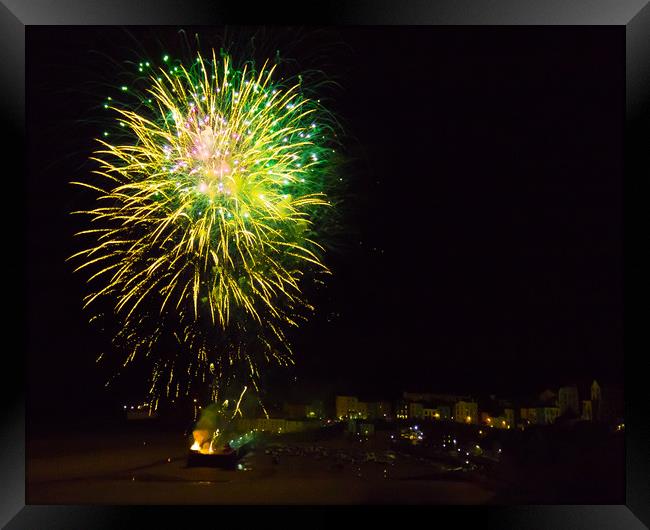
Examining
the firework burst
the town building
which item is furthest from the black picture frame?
the town building

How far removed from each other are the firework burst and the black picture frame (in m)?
2.24

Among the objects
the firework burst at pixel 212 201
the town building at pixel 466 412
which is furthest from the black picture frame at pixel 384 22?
the town building at pixel 466 412

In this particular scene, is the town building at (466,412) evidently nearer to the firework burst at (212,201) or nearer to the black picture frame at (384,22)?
the firework burst at (212,201)

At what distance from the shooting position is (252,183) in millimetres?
9461

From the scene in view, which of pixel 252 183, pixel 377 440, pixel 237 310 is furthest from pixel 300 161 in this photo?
pixel 377 440

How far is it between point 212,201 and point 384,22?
3.85 metres

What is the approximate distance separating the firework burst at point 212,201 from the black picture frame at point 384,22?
224 centimetres

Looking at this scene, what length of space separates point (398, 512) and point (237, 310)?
4.50m

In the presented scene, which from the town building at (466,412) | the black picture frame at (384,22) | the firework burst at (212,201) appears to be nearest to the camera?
the black picture frame at (384,22)

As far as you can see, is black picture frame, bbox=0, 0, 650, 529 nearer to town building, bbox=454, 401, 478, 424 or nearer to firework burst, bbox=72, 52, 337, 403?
firework burst, bbox=72, 52, 337, 403

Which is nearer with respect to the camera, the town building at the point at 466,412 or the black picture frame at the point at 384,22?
the black picture frame at the point at 384,22

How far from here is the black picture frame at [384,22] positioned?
6.61 meters

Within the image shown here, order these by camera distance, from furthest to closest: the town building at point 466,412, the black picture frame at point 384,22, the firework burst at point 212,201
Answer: the town building at point 466,412
the firework burst at point 212,201
the black picture frame at point 384,22

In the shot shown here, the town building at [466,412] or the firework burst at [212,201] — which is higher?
the firework burst at [212,201]
